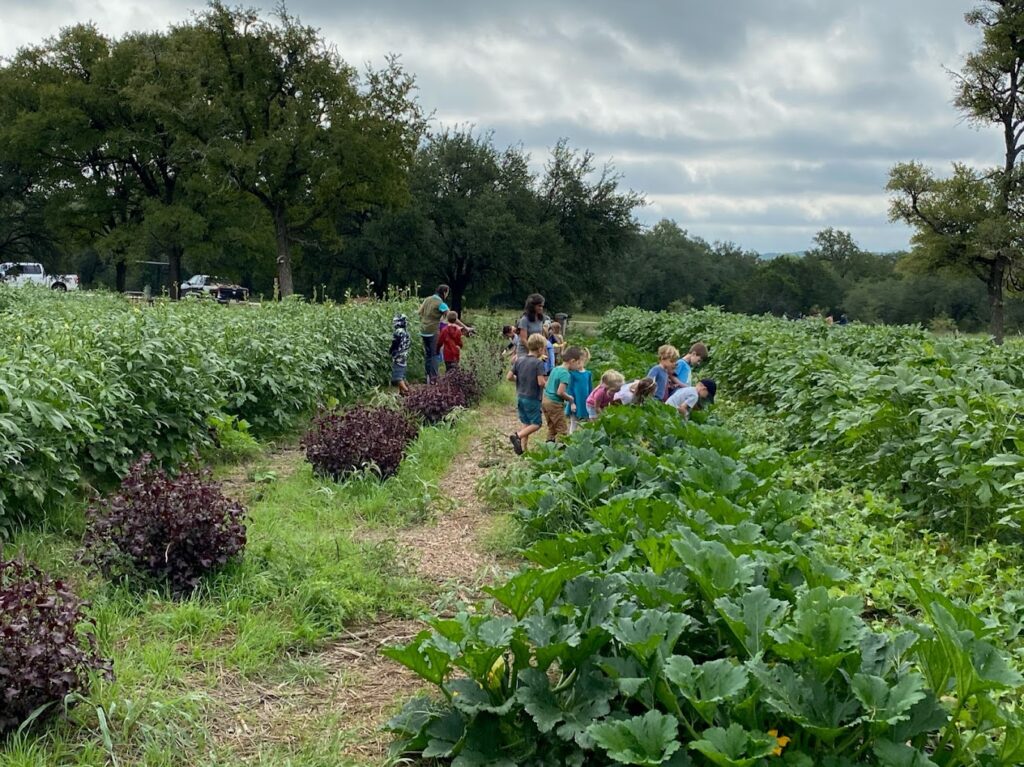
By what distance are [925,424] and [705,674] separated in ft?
13.7

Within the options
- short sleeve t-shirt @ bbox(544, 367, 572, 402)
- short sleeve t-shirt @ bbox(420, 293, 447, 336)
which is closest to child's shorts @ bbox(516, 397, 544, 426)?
short sleeve t-shirt @ bbox(544, 367, 572, 402)

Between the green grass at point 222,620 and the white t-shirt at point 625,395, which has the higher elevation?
the white t-shirt at point 625,395

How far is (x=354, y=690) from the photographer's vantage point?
3.61m

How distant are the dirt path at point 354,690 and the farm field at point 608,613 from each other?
0.01 meters

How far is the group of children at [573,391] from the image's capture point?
8.38m

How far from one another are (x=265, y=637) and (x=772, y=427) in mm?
7386

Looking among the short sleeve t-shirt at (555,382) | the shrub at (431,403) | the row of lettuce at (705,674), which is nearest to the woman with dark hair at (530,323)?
the shrub at (431,403)

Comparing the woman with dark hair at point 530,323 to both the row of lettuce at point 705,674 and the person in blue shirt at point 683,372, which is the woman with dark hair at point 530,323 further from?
the row of lettuce at point 705,674

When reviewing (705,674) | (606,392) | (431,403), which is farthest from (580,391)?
(705,674)

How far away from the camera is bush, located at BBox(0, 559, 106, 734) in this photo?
2.84 m

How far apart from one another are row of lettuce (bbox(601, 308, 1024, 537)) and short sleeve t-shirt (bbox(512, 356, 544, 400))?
271cm

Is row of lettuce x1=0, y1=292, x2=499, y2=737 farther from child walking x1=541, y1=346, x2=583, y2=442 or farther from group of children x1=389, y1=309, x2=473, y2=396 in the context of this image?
group of children x1=389, y1=309, x2=473, y2=396

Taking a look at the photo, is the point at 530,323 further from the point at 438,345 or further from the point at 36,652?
the point at 36,652

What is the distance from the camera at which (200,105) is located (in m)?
29.1
